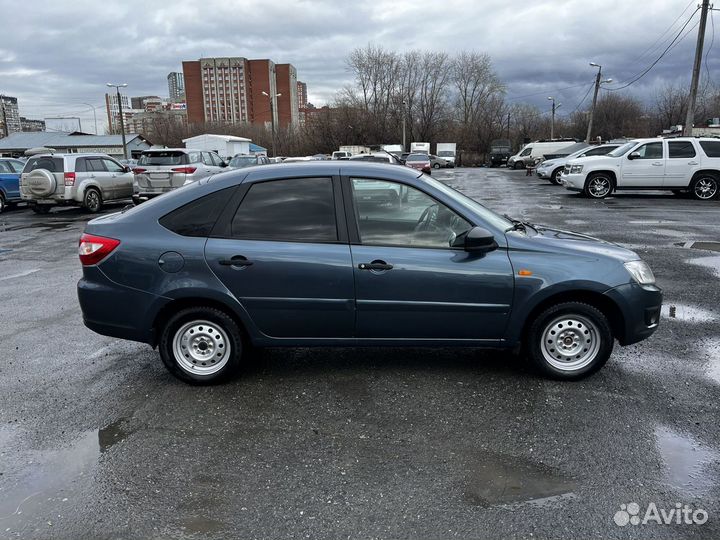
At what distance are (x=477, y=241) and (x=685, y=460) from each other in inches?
72.5

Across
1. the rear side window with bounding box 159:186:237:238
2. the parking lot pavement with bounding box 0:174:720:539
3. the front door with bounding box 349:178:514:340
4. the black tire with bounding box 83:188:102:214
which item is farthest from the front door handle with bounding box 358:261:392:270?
the black tire with bounding box 83:188:102:214

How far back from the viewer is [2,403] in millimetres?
4070

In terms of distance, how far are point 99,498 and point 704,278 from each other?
7.85m

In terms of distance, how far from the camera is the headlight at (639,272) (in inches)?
162

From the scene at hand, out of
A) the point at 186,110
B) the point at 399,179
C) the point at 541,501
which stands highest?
the point at 186,110

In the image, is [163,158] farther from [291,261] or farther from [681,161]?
[681,161]

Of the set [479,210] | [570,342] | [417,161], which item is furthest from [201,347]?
[417,161]

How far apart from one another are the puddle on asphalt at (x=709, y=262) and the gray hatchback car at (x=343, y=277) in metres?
5.00

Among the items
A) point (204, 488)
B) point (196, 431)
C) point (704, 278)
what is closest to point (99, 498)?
point (204, 488)

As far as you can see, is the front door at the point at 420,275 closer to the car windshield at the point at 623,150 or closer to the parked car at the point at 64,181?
the parked car at the point at 64,181

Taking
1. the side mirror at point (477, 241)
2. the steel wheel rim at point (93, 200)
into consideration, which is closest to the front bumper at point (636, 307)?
the side mirror at point (477, 241)

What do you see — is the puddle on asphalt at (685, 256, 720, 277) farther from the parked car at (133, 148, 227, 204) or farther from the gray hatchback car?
the parked car at (133, 148, 227, 204)

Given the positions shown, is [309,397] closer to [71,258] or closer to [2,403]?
[2,403]

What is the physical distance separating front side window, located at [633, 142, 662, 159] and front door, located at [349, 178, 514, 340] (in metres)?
16.4
